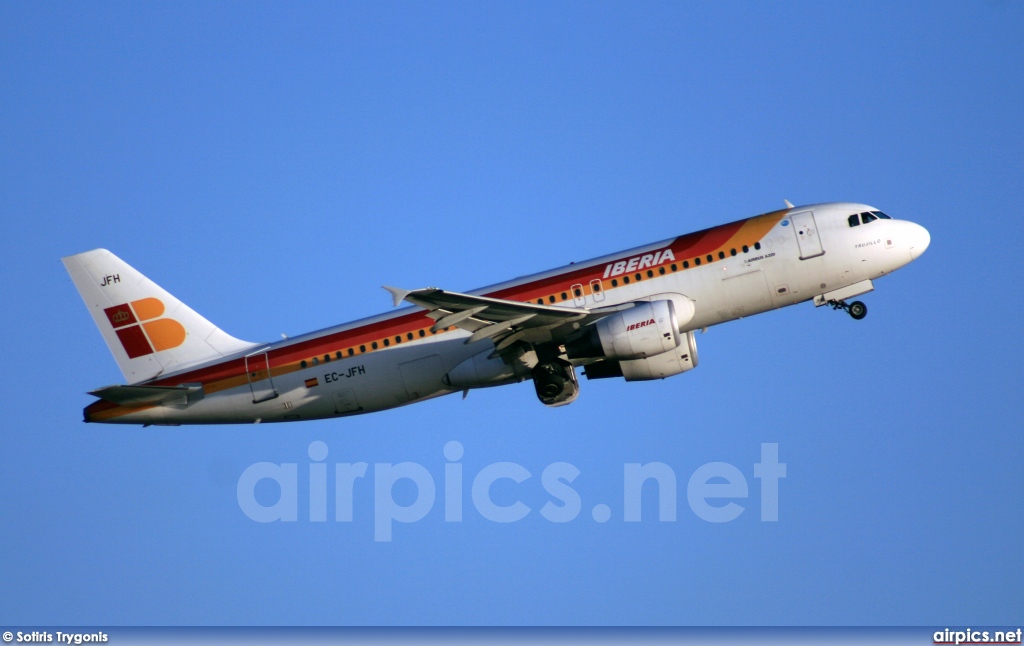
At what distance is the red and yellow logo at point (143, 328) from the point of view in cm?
4656

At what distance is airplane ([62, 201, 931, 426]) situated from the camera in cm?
4069

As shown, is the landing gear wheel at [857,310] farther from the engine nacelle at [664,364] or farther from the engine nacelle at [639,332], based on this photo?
the engine nacelle at [639,332]

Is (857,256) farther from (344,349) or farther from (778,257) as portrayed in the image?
(344,349)

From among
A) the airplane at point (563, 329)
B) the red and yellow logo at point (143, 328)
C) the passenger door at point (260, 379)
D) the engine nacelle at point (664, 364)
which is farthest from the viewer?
the red and yellow logo at point (143, 328)

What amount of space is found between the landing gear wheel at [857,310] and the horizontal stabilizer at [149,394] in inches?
929

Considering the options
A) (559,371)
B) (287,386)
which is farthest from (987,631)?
(287,386)

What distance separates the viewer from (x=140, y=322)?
154 ft

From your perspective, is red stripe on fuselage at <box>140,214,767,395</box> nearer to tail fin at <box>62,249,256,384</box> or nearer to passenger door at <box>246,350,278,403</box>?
passenger door at <box>246,350,278,403</box>

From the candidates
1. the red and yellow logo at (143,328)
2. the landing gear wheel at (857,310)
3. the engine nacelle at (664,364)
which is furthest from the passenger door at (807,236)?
the red and yellow logo at (143,328)

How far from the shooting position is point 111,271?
47406mm

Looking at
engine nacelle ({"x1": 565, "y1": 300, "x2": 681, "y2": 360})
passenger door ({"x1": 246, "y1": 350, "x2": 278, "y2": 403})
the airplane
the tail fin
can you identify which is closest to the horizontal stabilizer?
the airplane

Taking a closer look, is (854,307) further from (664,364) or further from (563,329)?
(563,329)

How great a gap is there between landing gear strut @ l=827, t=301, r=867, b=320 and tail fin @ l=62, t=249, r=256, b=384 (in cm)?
2170

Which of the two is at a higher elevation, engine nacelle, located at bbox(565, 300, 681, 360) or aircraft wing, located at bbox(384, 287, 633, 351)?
aircraft wing, located at bbox(384, 287, 633, 351)
